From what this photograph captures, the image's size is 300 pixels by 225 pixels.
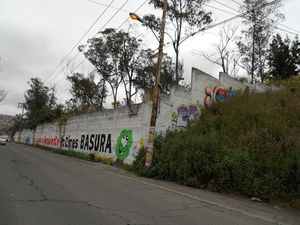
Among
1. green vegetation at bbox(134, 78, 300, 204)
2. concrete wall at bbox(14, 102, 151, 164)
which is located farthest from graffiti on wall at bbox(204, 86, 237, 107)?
concrete wall at bbox(14, 102, 151, 164)

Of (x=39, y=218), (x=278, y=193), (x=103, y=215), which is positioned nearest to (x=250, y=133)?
(x=278, y=193)

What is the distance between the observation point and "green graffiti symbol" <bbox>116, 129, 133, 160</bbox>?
70.3ft

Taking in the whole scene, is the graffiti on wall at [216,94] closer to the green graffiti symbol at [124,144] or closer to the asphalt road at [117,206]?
the green graffiti symbol at [124,144]

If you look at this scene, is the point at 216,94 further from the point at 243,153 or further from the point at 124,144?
the point at 243,153

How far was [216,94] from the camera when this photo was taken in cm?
2225

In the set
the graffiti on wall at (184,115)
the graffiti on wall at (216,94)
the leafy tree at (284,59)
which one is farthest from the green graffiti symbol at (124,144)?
the leafy tree at (284,59)

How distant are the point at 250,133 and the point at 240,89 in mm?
11066

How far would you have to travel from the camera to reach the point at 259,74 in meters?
36.9

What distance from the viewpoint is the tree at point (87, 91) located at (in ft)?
157

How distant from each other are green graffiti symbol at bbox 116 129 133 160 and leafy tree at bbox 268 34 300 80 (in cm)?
1853

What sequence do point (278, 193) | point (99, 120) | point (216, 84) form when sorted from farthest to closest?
point (99, 120) → point (216, 84) → point (278, 193)

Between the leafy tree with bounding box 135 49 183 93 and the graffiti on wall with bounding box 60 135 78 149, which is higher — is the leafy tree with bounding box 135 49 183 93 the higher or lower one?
the higher one

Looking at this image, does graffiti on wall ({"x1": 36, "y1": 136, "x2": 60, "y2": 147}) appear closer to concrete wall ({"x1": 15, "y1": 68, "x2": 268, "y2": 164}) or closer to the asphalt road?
concrete wall ({"x1": 15, "y1": 68, "x2": 268, "y2": 164})

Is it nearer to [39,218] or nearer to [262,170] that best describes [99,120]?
[262,170]
